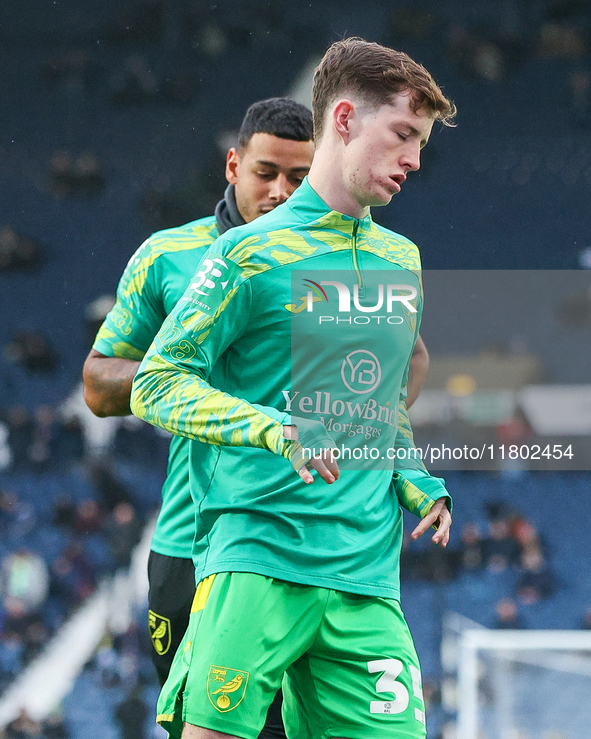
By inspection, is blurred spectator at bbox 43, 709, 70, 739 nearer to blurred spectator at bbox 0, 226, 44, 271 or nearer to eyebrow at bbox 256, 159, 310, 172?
Answer: blurred spectator at bbox 0, 226, 44, 271

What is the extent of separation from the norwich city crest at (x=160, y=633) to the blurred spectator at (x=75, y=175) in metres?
6.64

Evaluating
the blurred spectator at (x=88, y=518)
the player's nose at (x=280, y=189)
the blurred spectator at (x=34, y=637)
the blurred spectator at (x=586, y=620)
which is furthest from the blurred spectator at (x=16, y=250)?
the player's nose at (x=280, y=189)

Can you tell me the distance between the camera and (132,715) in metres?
6.45

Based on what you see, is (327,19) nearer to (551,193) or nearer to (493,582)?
(551,193)

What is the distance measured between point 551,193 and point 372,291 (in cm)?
681

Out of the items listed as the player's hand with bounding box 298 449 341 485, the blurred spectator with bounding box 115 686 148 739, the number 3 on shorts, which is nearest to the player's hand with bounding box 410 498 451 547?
the number 3 on shorts

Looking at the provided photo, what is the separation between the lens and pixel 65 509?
7.69 metres

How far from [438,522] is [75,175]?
7420mm

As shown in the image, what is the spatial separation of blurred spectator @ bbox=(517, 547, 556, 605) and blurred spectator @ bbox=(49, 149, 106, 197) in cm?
442

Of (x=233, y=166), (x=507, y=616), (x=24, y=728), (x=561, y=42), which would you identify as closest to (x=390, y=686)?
(x=233, y=166)

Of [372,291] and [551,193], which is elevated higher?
[551,193]

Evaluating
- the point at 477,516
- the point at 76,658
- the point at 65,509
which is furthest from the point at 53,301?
the point at 477,516

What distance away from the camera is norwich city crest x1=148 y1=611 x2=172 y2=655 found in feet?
7.36

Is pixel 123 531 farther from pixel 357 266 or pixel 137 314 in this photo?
pixel 357 266
